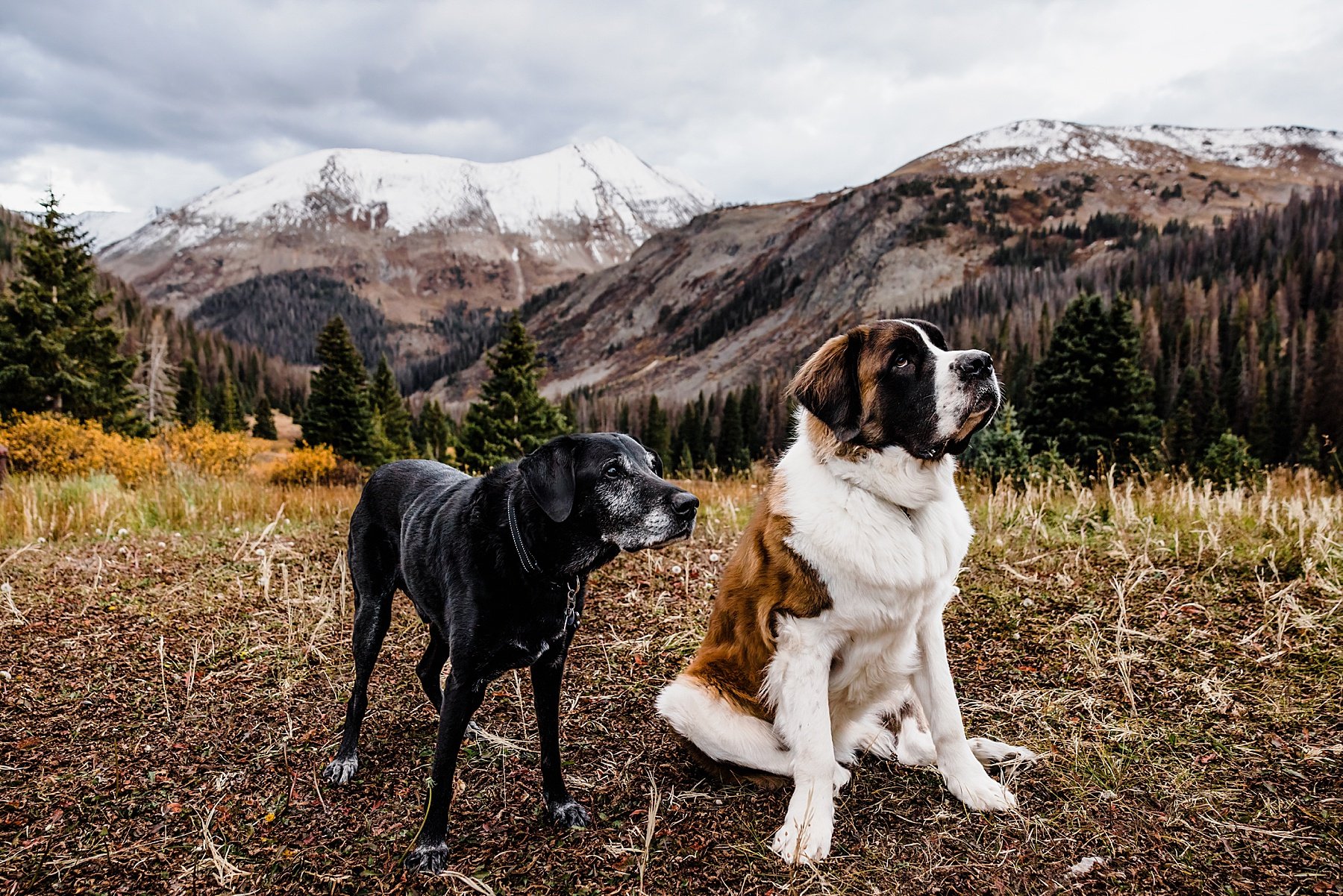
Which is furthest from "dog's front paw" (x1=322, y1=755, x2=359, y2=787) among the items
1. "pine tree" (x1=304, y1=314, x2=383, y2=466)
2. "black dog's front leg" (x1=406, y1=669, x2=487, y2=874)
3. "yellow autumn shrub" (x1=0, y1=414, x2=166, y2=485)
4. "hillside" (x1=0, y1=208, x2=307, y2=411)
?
"hillside" (x1=0, y1=208, x2=307, y2=411)

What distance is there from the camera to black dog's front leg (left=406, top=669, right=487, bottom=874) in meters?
3.00

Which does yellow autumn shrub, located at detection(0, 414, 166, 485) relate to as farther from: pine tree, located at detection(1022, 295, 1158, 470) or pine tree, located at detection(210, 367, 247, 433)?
pine tree, located at detection(210, 367, 247, 433)

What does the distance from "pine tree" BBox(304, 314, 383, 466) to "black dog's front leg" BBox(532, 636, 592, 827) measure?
42399 mm

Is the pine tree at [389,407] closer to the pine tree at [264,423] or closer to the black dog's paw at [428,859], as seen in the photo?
the pine tree at [264,423]

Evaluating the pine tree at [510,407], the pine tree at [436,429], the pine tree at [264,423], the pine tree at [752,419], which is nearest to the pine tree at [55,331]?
the pine tree at [510,407]

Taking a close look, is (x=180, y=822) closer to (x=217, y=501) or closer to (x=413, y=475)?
(x=413, y=475)

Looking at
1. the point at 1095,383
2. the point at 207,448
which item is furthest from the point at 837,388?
the point at 1095,383

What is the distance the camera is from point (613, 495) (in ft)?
10.1

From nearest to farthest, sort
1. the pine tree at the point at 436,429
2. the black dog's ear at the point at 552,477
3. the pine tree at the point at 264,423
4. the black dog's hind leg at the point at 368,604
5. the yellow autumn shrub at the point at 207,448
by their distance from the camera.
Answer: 1. the black dog's ear at the point at 552,477
2. the black dog's hind leg at the point at 368,604
3. the yellow autumn shrub at the point at 207,448
4. the pine tree at the point at 436,429
5. the pine tree at the point at 264,423

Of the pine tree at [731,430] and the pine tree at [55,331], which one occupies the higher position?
the pine tree at [55,331]

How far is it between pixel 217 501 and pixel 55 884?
6984 mm

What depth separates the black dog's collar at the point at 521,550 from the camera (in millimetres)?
2992

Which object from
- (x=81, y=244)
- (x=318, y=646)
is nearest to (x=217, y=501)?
(x=318, y=646)

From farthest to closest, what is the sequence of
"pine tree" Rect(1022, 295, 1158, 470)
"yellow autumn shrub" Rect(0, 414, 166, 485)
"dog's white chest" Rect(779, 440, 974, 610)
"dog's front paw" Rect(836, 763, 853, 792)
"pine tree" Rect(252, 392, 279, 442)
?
"pine tree" Rect(252, 392, 279, 442) < "pine tree" Rect(1022, 295, 1158, 470) < "yellow autumn shrub" Rect(0, 414, 166, 485) < "dog's front paw" Rect(836, 763, 853, 792) < "dog's white chest" Rect(779, 440, 974, 610)
